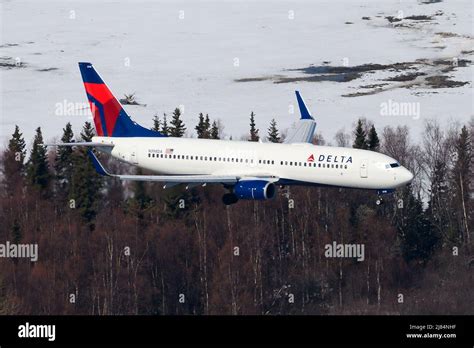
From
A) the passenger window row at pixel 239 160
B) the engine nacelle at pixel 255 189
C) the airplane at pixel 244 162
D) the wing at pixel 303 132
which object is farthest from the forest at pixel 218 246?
the engine nacelle at pixel 255 189

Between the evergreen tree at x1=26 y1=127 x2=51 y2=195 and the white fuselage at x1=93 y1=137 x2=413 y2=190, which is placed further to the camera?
the evergreen tree at x1=26 y1=127 x2=51 y2=195

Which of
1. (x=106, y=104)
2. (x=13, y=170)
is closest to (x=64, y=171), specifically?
(x=13, y=170)

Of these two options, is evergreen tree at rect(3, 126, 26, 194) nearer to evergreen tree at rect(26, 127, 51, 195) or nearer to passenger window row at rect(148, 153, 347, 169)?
evergreen tree at rect(26, 127, 51, 195)

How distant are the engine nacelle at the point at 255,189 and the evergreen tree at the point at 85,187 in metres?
45.3

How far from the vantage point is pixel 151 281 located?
16462 cm

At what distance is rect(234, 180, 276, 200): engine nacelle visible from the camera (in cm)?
12088

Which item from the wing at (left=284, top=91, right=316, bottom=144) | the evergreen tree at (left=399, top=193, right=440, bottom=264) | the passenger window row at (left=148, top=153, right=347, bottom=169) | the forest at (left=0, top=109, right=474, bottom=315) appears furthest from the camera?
the evergreen tree at (left=399, top=193, right=440, bottom=264)

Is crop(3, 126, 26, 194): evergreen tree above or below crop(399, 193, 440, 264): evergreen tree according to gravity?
above

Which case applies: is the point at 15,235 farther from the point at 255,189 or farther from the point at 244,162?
the point at 255,189

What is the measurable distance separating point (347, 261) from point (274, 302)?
10.4 m

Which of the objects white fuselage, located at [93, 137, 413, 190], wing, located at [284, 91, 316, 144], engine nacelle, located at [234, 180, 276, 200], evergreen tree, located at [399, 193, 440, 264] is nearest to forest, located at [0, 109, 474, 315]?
evergreen tree, located at [399, 193, 440, 264]

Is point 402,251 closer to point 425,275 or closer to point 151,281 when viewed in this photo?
point 425,275

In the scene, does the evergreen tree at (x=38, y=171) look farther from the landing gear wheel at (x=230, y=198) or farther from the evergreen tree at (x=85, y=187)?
the landing gear wheel at (x=230, y=198)
